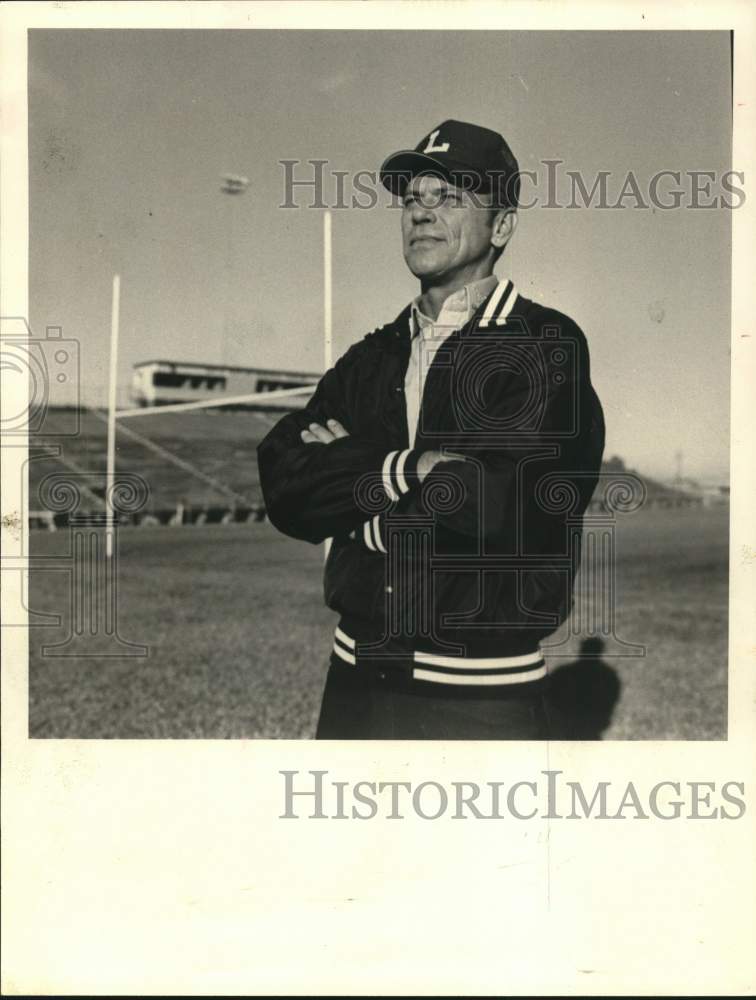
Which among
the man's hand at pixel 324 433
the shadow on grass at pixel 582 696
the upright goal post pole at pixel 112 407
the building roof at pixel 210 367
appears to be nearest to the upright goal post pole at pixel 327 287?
the building roof at pixel 210 367

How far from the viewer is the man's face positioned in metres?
2.28

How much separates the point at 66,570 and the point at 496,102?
1.66m

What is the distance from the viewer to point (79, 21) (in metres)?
2.43

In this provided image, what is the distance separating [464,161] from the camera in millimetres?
2277

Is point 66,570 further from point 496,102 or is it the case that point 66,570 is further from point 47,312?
point 496,102

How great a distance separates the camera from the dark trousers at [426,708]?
2262mm

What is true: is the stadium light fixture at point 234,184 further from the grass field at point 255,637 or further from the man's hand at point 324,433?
the grass field at point 255,637

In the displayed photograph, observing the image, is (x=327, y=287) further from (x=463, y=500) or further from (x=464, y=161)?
(x=463, y=500)

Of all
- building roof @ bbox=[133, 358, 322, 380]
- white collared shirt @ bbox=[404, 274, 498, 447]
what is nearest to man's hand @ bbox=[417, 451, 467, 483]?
white collared shirt @ bbox=[404, 274, 498, 447]

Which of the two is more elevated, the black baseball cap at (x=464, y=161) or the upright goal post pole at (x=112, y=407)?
the black baseball cap at (x=464, y=161)

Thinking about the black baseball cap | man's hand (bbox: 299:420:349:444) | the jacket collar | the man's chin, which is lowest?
man's hand (bbox: 299:420:349:444)

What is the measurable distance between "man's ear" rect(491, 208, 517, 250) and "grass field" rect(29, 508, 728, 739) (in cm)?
83

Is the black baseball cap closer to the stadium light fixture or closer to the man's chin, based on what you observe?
the man's chin

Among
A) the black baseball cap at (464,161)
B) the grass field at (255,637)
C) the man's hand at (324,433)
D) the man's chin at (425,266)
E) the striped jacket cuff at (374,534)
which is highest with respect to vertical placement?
the black baseball cap at (464,161)
